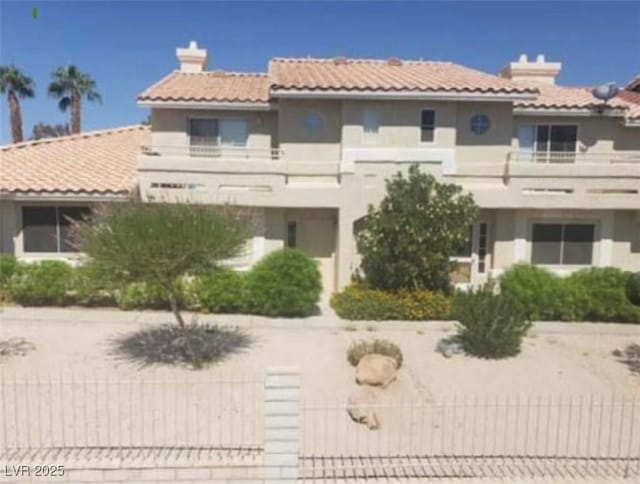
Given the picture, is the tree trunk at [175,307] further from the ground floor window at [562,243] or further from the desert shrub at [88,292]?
the ground floor window at [562,243]

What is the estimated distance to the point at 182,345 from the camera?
38.9 ft

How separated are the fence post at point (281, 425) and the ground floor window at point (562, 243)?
13.8m

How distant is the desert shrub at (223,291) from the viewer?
1512cm

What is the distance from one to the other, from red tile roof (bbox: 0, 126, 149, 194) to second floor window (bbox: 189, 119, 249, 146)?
8.09 ft

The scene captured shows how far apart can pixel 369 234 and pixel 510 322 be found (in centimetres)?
502

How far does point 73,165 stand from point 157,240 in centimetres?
Result: 1051

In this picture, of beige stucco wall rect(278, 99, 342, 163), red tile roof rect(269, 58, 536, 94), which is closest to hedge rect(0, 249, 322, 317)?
beige stucco wall rect(278, 99, 342, 163)

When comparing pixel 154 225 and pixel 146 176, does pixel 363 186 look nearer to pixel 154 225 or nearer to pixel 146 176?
pixel 146 176

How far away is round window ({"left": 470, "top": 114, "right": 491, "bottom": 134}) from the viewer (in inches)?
736

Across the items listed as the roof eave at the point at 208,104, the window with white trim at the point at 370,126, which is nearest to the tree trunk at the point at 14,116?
the roof eave at the point at 208,104

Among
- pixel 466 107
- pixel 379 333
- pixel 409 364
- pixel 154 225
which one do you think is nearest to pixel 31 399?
pixel 154 225

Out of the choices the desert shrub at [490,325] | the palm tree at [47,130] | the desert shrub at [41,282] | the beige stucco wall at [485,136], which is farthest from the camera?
the palm tree at [47,130]

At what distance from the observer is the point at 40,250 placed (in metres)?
16.8

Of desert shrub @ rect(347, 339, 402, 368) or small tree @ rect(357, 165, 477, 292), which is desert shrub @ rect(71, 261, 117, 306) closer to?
desert shrub @ rect(347, 339, 402, 368)
